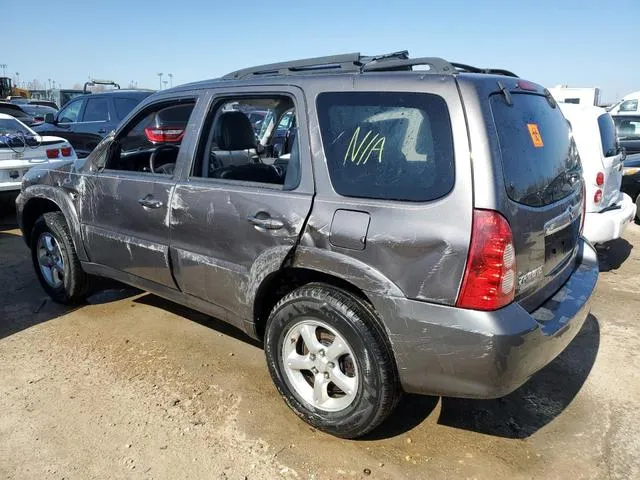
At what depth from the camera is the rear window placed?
2166 millimetres

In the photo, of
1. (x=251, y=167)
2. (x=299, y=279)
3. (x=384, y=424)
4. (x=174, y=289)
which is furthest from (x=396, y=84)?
(x=174, y=289)

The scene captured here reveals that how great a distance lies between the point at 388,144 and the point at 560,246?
1.07 metres

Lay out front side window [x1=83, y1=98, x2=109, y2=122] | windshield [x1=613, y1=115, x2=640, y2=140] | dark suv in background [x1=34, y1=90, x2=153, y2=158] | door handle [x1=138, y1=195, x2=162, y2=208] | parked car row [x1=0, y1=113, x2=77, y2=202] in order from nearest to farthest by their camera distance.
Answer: door handle [x1=138, y1=195, x2=162, y2=208] < parked car row [x1=0, y1=113, x2=77, y2=202] < dark suv in background [x1=34, y1=90, x2=153, y2=158] < front side window [x1=83, y1=98, x2=109, y2=122] < windshield [x1=613, y1=115, x2=640, y2=140]

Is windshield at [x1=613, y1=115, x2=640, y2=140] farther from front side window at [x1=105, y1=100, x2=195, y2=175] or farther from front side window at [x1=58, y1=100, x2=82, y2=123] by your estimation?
front side window at [x1=58, y1=100, x2=82, y2=123]

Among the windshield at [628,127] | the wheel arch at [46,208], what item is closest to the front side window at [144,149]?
the wheel arch at [46,208]

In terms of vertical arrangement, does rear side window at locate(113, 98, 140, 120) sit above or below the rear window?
above

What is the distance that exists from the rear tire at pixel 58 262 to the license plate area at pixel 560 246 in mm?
3496

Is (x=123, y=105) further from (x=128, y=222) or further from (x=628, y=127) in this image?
(x=628, y=127)

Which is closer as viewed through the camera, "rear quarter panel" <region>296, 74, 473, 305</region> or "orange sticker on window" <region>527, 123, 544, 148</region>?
"rear quarter panel" <region>296, 74, 473, 305</region>

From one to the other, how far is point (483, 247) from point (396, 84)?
0.85 metres

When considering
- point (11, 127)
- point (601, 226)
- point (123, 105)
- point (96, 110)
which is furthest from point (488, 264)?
point (96, 110)

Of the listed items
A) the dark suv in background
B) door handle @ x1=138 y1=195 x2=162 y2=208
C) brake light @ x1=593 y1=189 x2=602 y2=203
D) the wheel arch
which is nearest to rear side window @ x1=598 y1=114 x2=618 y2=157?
brake light @ x1=593 y1=189 x2=602 y2=203

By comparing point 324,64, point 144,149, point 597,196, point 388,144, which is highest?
point 324,64

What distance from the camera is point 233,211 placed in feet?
9.17
